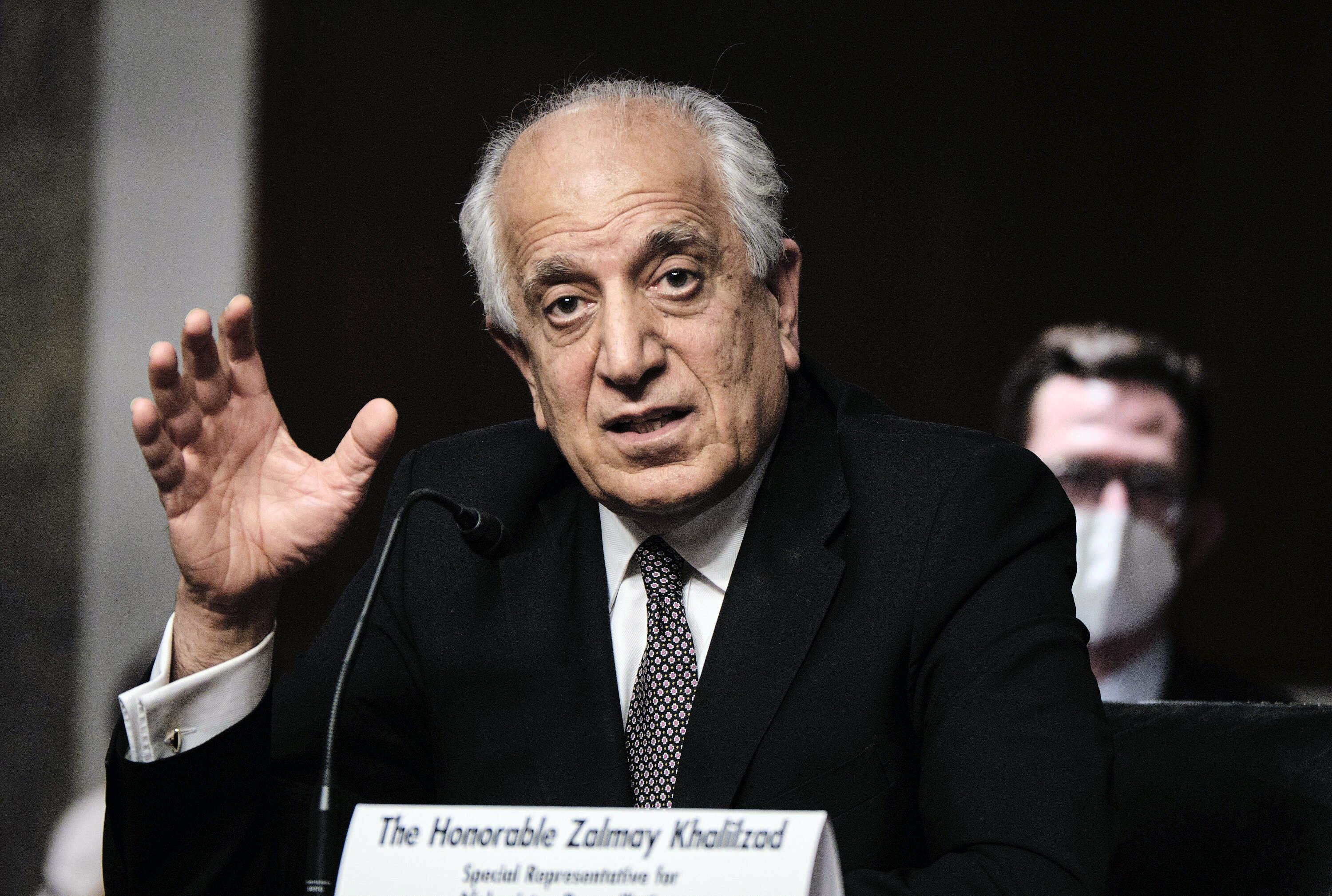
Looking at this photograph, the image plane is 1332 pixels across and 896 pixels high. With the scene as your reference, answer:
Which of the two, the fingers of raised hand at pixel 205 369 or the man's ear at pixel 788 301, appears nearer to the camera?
the fingers of raised hand at pixel 205 369

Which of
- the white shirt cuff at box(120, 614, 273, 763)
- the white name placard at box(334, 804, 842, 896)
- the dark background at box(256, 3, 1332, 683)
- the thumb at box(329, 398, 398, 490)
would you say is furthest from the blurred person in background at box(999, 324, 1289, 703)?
the white name placard at box(334, 804, 842, 896)

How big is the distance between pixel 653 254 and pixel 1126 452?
74.0 inches

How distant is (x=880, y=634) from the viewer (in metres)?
1.39

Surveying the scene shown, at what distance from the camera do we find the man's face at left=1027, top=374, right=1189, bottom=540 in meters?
2.99

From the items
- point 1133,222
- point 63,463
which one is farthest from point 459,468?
point 1133,222

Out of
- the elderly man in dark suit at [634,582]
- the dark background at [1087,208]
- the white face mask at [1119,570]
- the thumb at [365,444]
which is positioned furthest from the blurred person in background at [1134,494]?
the thumb at [365,444]

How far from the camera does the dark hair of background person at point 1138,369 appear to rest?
3020mm

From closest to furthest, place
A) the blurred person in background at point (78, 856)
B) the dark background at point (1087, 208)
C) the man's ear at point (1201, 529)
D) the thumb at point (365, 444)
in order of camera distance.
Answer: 1. the thumb at point (365, 444)
2. the blurred person in background at point (78, 856)
3. the man's ear at point (1201, 529)
4. the dark background at point (1087, 208)

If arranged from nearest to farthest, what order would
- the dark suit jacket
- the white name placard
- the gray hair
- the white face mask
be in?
the white name placard, the dark suit jacket, the gray hair, the white face mask

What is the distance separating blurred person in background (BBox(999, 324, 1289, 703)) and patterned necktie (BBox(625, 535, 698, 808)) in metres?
1.69

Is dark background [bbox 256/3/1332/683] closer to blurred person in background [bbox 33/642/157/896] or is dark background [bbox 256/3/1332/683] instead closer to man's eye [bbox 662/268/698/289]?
blurred person in background [bbox 33/642/157/896]

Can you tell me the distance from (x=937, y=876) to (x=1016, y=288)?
11.0 ft

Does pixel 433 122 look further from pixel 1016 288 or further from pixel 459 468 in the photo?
pixel 459 468

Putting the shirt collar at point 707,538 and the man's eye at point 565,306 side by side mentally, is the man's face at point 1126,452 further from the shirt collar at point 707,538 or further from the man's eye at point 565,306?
the man's eye at point 565,306
